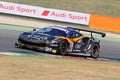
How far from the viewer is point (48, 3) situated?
4391cm

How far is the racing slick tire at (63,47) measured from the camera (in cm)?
1842

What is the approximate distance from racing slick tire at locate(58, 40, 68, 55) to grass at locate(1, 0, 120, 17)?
2429cm

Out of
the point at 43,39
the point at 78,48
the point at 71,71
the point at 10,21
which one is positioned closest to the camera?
the point at 71,71

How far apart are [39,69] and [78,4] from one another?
33141mm

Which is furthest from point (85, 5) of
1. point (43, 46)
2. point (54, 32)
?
point (43, 46)

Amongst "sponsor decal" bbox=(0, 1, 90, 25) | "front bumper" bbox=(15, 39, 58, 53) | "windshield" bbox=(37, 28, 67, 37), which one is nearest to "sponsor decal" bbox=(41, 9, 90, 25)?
"sponsor decal" bbox=(0, 1, 90, 25)

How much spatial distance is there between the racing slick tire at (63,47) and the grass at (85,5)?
79.7 ft

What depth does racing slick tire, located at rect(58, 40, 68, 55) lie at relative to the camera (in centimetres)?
1842

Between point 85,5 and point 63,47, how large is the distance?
1052 inches

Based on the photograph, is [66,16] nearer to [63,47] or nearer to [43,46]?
[63,47]

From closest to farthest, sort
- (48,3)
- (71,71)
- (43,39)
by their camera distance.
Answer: (71,71) < (43,39) < (48,3)

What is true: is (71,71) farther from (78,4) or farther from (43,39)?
(78,4)

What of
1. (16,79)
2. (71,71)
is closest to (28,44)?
(71,71)

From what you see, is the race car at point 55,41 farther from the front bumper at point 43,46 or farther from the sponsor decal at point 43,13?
the sponsor decal at point 43,13
